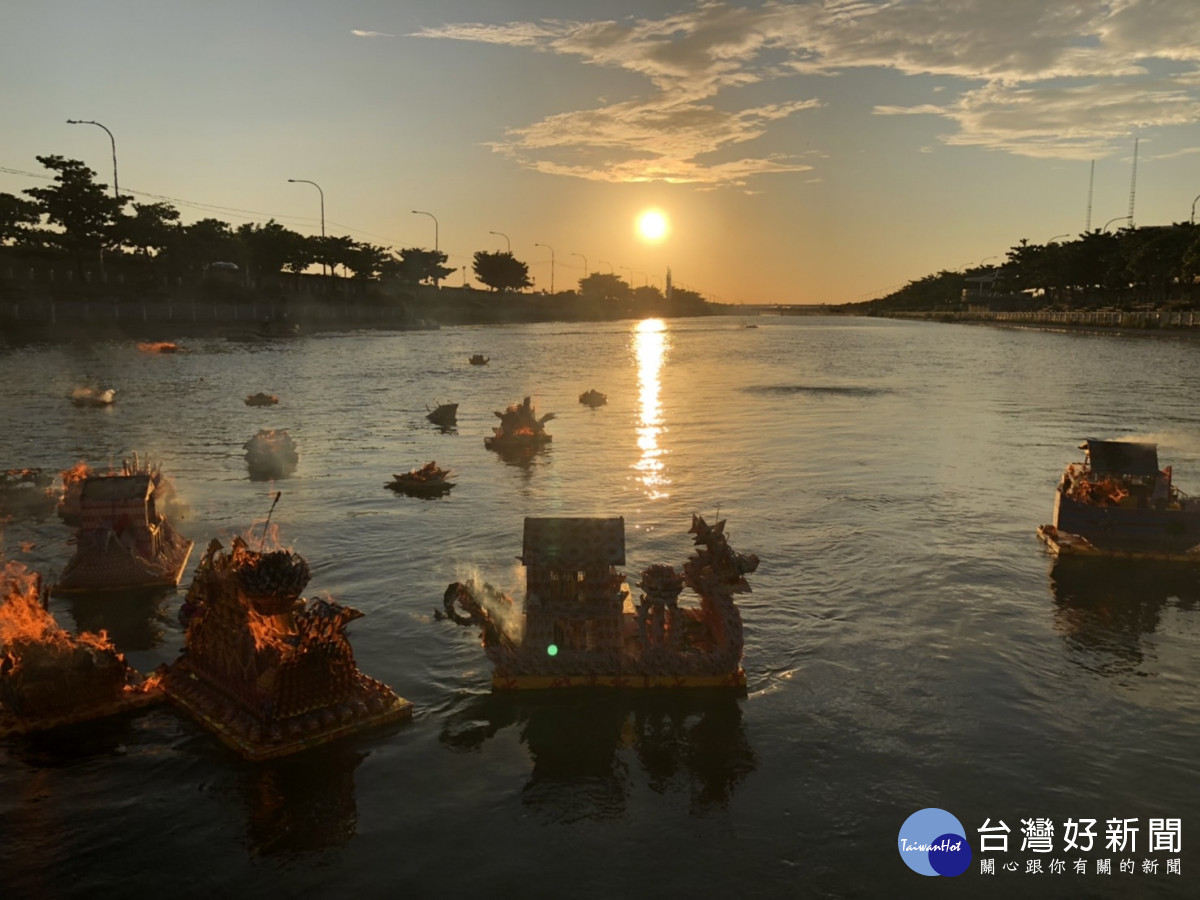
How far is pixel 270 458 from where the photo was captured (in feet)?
101

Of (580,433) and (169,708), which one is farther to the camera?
(580,433)

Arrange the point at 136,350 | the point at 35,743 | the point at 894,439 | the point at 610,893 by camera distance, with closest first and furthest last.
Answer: the point at 610,893 < the point at 35,743 < the point at 894,439 < the point at 136,350

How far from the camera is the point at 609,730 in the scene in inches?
491

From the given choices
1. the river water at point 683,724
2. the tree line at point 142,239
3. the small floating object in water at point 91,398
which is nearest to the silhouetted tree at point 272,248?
the tree line at point 142,239

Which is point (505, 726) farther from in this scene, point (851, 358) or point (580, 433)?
point (851, 358)

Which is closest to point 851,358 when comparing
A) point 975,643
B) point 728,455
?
point 728,455

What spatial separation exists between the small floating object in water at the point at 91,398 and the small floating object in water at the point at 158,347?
130ft

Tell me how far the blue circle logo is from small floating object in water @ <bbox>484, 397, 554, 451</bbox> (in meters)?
26.9

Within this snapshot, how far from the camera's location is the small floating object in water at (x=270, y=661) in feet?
A: 37.2

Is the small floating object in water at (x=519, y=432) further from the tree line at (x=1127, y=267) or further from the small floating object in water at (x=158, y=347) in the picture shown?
the tree line at (x=1127, y=267)

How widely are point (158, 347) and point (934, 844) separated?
3685 inches

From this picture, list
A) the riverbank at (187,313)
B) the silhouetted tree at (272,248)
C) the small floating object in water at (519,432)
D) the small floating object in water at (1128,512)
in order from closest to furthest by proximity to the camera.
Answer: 1. the small floating object in water at (1128,512)
2. the small floating object in water at (519,432)
3. the riverbank at (187,313)
4. the silhouetted tree at (272,248)

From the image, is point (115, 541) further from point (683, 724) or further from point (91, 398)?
point (91, 398)

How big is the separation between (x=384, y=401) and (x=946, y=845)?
50548 mm
